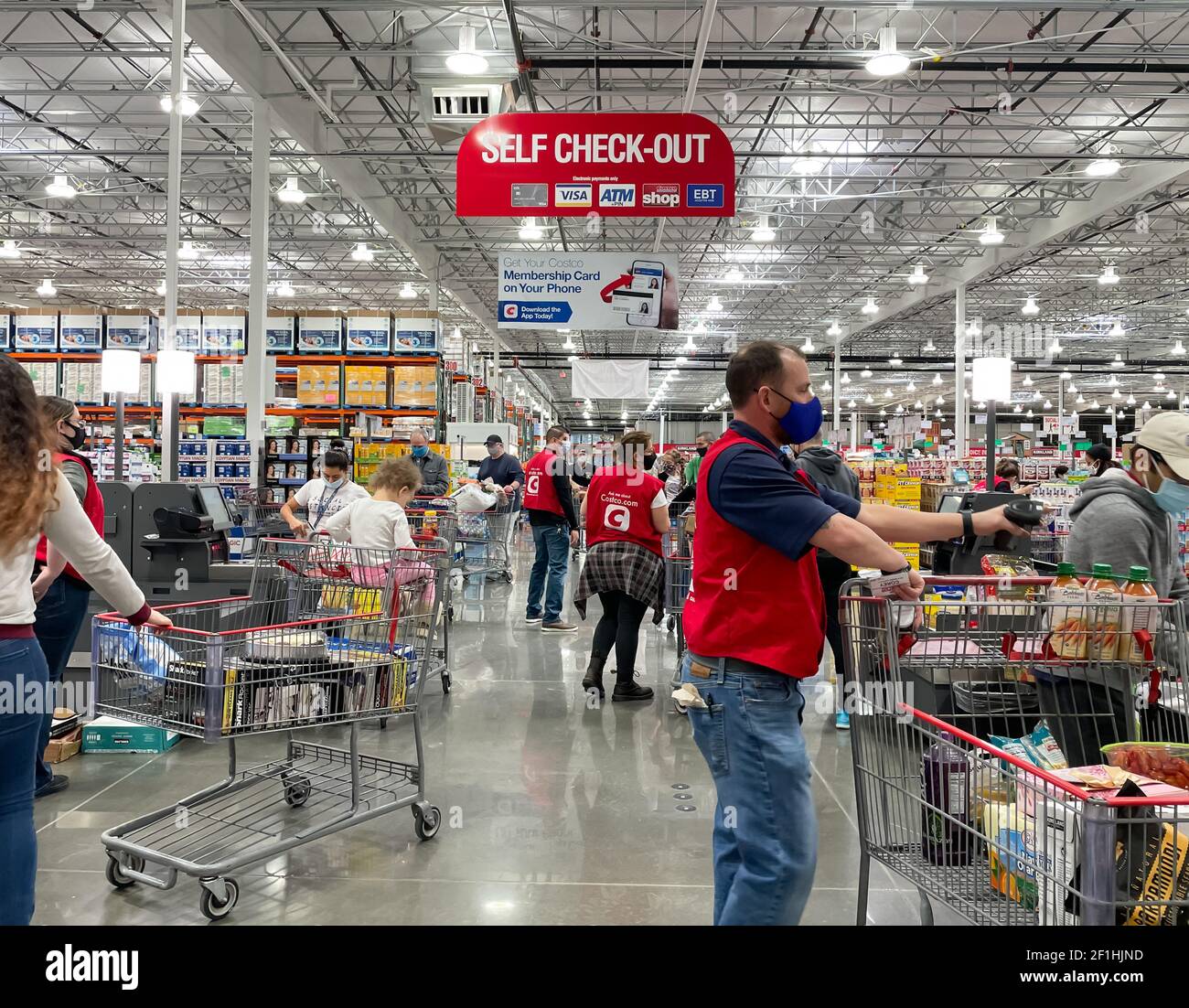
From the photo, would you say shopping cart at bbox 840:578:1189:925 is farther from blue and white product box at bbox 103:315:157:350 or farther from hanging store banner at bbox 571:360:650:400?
hanging store banner at bbox 571:360:650:400

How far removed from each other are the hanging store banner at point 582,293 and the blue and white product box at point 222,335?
535cm

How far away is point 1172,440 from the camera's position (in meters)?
2.82

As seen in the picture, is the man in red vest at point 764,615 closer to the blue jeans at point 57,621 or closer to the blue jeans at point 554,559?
the blue jeans at point 57,621

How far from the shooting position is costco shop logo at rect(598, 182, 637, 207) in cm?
724

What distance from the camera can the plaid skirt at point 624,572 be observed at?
5801 mm

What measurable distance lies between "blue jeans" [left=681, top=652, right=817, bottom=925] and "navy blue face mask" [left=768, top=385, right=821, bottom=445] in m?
0.60

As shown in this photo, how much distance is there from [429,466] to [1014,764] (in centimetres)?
1032

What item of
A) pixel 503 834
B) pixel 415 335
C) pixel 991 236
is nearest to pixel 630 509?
pixel 503 834

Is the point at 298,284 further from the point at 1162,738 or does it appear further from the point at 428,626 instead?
the point at 1162,738

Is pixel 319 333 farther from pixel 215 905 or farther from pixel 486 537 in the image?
pixel 215 905

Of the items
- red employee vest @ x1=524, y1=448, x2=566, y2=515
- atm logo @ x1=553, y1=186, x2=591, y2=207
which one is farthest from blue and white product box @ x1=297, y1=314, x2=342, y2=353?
atm logo @ x1=553, y1=186, x2=591, y2=207

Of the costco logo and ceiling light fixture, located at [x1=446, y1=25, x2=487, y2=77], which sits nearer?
the costco logo

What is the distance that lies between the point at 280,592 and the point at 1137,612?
4.11 meters
